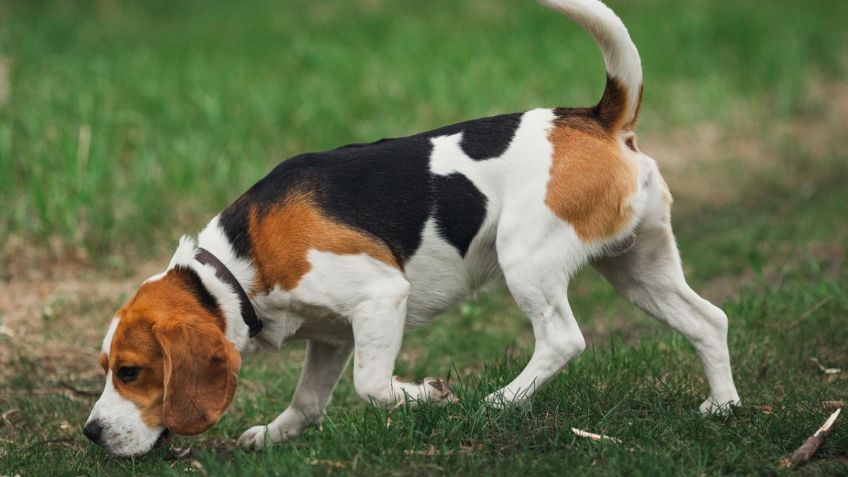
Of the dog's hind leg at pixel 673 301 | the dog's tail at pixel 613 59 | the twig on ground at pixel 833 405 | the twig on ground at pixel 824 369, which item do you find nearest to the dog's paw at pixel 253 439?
the dog's hind leg at pixel 673 301

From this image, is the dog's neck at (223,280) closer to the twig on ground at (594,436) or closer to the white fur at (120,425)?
the white fur at (120,425)

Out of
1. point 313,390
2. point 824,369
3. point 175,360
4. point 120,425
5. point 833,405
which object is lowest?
point 824,369

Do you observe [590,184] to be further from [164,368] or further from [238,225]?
[164,368]

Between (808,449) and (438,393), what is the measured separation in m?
1.39

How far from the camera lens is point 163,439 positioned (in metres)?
4.52

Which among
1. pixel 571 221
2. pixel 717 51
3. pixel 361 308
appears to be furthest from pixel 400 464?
pixel 717 51

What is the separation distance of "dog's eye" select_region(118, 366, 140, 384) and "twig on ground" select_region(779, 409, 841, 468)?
2371 millimetres

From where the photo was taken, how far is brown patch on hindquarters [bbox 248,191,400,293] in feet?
14.8

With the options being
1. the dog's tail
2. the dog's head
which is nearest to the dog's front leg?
the dog's head

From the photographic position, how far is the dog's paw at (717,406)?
4.52m

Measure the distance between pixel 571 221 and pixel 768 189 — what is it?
6117 millimetres

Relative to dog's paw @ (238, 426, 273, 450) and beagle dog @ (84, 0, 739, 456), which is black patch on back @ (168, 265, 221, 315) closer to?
beagle dog @ (84, 0, 739, 456)

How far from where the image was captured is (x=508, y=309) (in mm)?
7512

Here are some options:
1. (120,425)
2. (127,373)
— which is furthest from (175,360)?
(120,425)
